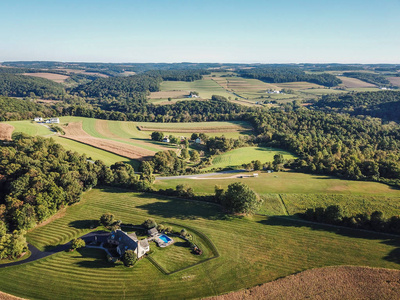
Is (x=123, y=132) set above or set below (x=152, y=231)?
above

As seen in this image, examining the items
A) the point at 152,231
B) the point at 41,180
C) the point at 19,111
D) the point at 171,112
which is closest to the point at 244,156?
the point at 152,231

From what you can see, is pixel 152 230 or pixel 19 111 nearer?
pixel 152 230

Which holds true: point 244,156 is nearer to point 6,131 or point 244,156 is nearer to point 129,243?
point 129,243

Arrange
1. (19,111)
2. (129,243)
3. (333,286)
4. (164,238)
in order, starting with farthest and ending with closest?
(19,111), (164,238), (129,243), (333,286)

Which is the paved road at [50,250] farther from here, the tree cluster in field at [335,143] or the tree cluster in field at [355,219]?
the tree cluster in field at [335,143]

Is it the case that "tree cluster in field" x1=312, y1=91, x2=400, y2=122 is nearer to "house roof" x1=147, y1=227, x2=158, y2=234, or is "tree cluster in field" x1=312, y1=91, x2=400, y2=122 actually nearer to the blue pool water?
the blue pool water

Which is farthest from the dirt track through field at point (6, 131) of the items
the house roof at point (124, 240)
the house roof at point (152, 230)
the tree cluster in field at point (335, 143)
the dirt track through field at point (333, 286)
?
the tree cluster in field at point (335, 143)

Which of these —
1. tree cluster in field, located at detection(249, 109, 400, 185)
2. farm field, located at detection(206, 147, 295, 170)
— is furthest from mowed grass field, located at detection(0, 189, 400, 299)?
tree cluster in field, located at detection(249, 109, 400, 185)
